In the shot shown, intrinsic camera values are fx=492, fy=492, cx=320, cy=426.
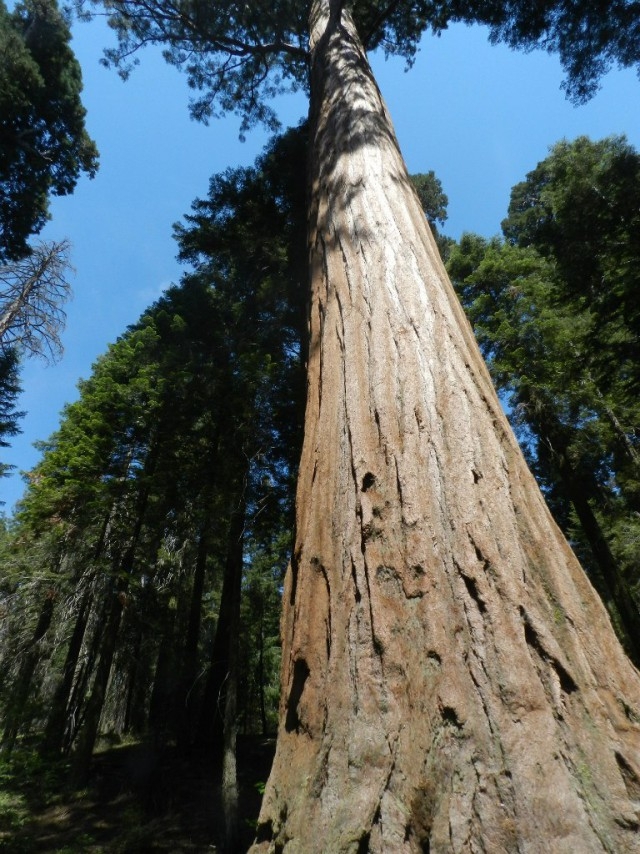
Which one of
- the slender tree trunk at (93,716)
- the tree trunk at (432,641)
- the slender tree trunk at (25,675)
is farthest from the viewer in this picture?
the slender tree trunk at (93,716)

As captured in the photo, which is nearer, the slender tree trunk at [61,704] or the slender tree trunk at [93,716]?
the slender tree trunk at [93,716]

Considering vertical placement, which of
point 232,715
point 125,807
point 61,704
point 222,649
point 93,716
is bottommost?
point 125,807

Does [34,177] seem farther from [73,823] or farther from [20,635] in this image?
[73,823]

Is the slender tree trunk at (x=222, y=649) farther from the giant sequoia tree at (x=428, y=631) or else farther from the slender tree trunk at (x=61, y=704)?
the giant sequoia tree at (x=428, y=631)

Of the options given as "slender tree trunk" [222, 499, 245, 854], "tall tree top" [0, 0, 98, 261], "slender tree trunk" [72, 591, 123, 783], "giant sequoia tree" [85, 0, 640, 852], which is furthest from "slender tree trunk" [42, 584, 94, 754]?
"giant sequoia tree" [85, 0, 640, 852]

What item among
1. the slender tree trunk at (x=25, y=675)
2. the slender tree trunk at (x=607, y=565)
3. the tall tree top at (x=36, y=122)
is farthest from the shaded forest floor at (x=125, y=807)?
the tall tree top at (x=36, y=122)

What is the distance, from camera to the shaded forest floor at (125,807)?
6.36m

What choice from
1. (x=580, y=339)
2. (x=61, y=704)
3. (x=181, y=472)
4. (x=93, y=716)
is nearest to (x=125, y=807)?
(x=93, y=716)

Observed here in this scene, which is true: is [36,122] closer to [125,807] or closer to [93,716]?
[93,716]

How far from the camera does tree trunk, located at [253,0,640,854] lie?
3.68 ft

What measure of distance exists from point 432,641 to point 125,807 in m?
8.93

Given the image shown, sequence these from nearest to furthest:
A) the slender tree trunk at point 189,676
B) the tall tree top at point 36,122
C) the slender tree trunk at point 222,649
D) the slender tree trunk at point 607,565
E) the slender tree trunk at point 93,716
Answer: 1. the slender tree trunk at point 222,649
2. the slender tree trunk at point 93,716
3. the slender tree trunk at point 189,676
4. the slender tree trunk at point 607,565
5. the tall tree top at point 36,122

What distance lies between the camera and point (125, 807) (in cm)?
770

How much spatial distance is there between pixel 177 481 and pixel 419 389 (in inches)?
304
